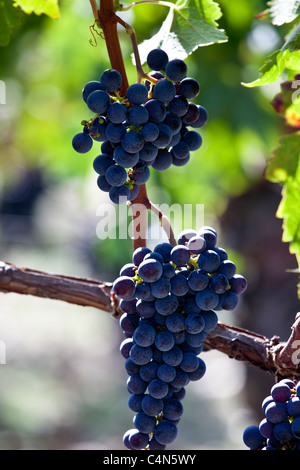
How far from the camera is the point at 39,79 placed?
287 cm

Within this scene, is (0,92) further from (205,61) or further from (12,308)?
(12,308)

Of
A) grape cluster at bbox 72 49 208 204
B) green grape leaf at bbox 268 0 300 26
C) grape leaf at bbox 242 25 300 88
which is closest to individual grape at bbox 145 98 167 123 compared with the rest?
grape cluster at bbox 72 49 208 204

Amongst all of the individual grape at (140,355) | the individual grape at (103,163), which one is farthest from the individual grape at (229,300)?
the individual grape at (103,163)

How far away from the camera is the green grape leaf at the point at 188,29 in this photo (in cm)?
71

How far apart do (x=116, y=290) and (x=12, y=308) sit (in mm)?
8432

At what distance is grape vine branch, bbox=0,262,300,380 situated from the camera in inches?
27.0

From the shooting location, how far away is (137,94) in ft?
1.89

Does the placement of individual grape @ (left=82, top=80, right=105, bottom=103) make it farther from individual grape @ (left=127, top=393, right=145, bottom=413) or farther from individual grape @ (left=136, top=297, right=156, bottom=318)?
individual grape @ (left=127, top=393, right=145, bottom=413)

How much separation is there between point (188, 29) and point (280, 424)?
0.52m

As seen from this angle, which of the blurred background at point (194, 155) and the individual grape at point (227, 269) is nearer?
the individual grape at point (227, 269)

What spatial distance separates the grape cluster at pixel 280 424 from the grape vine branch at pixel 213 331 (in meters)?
0.06

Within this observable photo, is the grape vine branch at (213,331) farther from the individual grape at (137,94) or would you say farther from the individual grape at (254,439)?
the individual grape at (137,94)

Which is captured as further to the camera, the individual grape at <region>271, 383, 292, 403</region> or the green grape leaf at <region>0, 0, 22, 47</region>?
the green grape leaf at <region>0, 0, 22, 47</region>

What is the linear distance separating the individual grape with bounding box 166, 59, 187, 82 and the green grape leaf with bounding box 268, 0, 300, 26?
0.60ft
